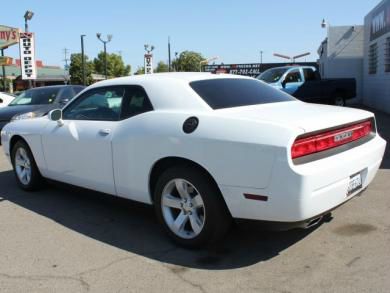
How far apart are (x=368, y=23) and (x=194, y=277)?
19.6 meters

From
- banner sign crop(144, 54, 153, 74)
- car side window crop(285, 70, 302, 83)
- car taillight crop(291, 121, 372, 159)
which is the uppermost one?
banner sign crop(144, 54, 153, 74)

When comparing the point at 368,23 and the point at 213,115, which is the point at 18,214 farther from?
the point at 368,23

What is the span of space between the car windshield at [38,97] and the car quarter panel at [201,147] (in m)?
7.60

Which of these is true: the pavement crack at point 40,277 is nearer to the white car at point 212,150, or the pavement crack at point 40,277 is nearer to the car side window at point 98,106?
the white car at point 212,150

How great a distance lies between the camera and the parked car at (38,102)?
36.3 feet

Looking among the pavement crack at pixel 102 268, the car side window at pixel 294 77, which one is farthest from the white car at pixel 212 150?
the car side window at pixel 294 77

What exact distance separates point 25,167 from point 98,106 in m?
1.88

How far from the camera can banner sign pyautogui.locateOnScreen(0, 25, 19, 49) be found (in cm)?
3053

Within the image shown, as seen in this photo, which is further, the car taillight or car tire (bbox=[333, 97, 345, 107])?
car tire (bbox=[333, 97, 345, 107])

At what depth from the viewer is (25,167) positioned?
6.48 meters

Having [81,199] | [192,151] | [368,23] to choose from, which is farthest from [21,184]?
[368,23]

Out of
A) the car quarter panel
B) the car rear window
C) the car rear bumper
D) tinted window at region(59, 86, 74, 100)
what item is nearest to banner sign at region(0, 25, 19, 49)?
tinted window at region(59, 86, 74, 100)

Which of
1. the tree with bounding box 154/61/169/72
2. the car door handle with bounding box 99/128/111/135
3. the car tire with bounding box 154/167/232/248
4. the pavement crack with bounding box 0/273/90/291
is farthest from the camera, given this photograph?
the tree with bounding box 154/61/169/72

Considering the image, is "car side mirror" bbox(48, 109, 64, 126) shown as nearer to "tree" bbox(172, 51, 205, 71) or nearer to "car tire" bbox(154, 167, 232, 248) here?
"car tire" bbox(154, 167, 232, 248)
